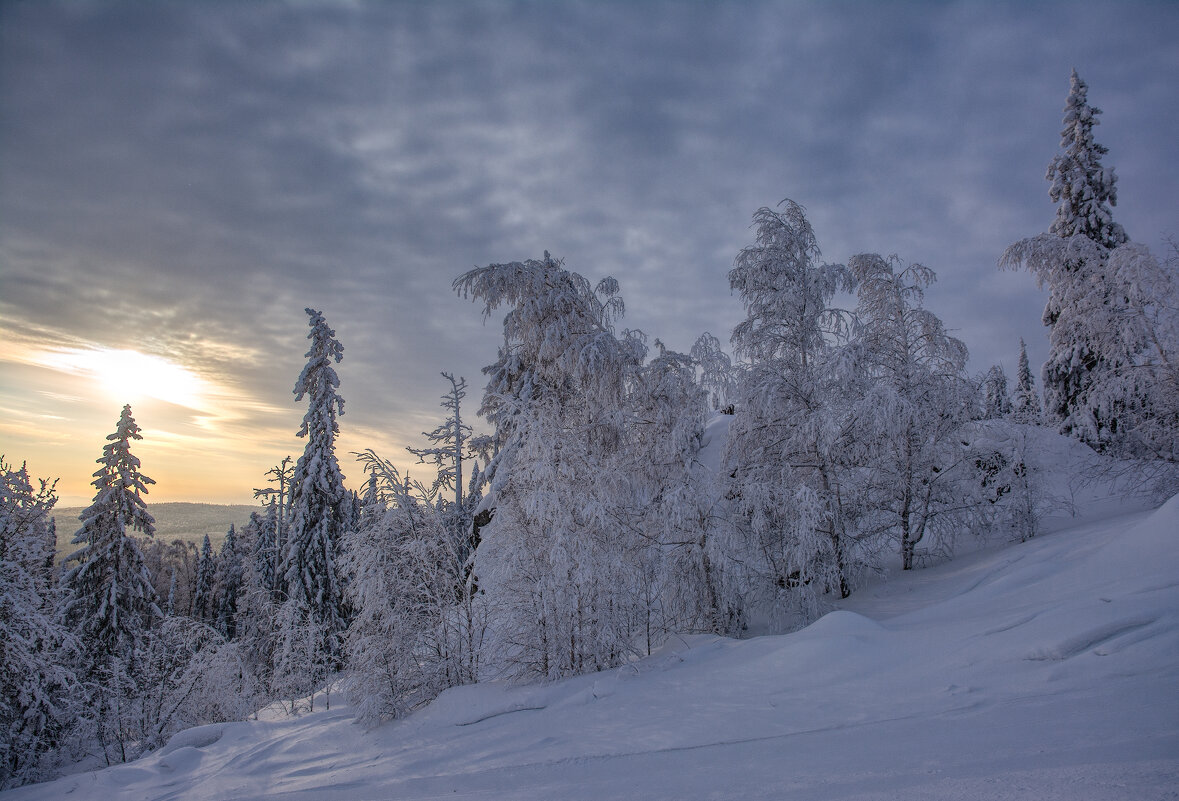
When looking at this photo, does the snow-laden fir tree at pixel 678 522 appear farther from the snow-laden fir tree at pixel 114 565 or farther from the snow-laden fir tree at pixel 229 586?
the snow-laden fir tree at pixel 229 586

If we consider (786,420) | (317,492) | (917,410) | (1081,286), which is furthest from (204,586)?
(1081,286)

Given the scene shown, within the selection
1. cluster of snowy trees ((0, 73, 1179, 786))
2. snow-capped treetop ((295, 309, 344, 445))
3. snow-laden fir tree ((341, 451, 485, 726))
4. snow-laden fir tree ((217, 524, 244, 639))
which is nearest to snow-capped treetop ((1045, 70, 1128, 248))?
cluster of snowy trees ((0, 73, 1179, 786))

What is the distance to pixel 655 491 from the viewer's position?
11586mm

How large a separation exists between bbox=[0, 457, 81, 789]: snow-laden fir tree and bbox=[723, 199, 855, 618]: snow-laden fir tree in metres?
15.4

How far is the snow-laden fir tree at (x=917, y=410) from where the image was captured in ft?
39.0

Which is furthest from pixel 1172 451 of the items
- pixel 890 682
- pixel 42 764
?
pixel 42 764

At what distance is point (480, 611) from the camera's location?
8.77 m

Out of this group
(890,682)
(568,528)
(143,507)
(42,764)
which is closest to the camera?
(890,682)

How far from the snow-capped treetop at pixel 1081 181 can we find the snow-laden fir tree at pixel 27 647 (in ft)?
104

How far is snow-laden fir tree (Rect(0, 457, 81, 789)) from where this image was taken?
11.4 m

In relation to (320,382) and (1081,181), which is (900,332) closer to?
(1081,181)

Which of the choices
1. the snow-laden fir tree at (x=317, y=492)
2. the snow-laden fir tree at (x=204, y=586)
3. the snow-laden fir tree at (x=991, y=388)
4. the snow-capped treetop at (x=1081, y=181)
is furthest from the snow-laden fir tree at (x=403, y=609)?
the snow-laden fir tree at (x=204, y=586)

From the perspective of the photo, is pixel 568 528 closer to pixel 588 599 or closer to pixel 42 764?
pixel 588 599

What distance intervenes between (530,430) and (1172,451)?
13.9 metres
